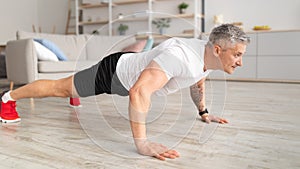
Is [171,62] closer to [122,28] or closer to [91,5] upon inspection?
[122,28]

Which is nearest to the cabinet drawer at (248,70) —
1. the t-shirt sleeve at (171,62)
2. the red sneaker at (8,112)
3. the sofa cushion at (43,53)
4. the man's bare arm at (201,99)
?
the sofa cushion at (43,53)

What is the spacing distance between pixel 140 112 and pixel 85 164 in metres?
0.28

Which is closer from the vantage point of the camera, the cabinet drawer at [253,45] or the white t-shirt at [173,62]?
the white t-shirt at [173,62]

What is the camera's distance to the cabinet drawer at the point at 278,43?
13.0 feet

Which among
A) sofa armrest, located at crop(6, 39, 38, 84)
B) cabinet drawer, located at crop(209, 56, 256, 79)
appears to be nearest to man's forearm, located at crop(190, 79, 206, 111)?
sofa armrest, located at crop(6, 39, 38, 84)

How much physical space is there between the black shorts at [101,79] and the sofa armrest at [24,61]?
1.29m

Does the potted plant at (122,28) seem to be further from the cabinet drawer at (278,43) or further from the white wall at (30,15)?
the cabinet drawer at (278,43)

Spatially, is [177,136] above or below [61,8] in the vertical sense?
below

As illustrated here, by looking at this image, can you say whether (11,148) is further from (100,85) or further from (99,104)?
(99,104)

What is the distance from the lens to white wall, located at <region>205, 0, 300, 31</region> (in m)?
4.31

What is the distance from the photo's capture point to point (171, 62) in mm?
1099

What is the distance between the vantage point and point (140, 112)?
105 cm

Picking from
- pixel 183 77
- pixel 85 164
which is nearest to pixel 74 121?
pixel 85 164

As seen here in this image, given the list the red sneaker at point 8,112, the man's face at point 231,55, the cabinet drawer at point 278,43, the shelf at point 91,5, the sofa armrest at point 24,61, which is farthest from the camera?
the shelf at point 91,5
